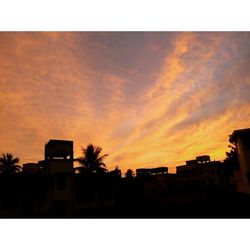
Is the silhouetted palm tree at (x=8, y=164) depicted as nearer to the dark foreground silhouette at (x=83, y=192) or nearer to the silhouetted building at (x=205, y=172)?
the dark foreground silhouette at (x=83, y=192)

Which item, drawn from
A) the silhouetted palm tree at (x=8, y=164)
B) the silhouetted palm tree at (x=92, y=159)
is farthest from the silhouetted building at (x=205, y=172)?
the silhouetted palm tree at (x=8, y=164)

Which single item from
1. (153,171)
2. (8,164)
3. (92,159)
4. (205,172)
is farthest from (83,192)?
(205,172)

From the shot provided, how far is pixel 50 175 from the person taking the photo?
16734 millimetres

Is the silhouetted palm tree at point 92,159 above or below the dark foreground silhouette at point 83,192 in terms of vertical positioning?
above

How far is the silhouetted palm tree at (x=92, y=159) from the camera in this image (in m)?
21.8

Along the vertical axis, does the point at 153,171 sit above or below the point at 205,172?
above

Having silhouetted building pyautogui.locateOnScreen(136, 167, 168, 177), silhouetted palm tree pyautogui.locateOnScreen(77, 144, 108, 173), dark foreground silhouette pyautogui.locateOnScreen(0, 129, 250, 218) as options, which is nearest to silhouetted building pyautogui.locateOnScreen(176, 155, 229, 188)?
silhouetted building pyautogui.locateOnScreen(136, 167, 168, 177)

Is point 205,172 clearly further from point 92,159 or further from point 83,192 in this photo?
point 83,192

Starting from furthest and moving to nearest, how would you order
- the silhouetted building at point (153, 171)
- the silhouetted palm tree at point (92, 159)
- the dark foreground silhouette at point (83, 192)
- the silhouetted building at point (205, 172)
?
1. the silhouetted building at point (153, 171)
2. the silhouetted building at point (205, 172)
3. the silhouetted palm tree at point (92, 159)
4. the dark foreground silhouette at point (83, 192)

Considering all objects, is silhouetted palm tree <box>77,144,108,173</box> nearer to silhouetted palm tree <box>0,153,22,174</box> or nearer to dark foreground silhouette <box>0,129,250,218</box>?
dark foreground silhouette <box>0,129,250,218</box>

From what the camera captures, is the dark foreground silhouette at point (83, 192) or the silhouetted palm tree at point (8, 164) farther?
the silhouetted palm tree at point (8, 164)

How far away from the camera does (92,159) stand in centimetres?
2195

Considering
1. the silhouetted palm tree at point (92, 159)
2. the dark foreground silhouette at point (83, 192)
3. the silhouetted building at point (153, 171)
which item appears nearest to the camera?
the dark foreground silhouette at point (83, 192)
